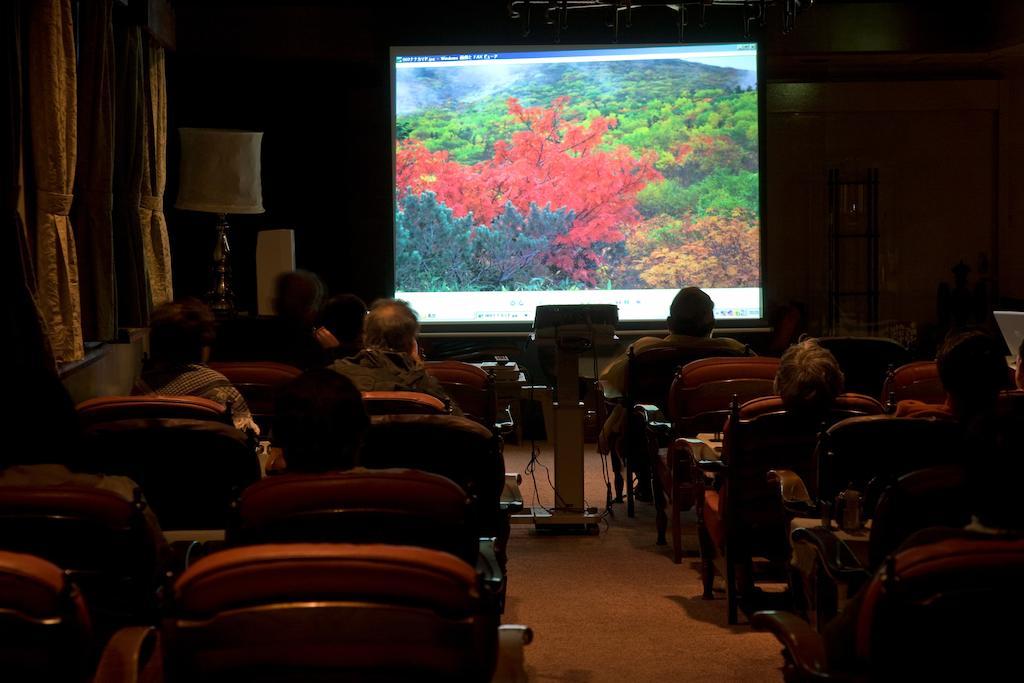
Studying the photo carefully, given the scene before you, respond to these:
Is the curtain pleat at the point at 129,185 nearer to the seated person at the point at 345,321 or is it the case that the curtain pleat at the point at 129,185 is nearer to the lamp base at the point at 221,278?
the lamp base at the point at 221,278

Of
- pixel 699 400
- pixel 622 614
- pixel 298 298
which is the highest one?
pixel 298 298

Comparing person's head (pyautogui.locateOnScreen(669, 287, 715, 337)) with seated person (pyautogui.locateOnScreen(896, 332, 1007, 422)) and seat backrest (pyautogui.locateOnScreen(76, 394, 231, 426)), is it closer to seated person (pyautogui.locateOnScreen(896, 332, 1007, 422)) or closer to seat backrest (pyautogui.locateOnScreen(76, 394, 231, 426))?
seated person (pyautogui.locateOnScreen(896, 332, 1007, 422))

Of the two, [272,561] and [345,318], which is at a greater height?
[345,318]

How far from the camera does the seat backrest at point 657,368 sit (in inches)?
236

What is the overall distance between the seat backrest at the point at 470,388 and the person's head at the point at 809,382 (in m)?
1.46

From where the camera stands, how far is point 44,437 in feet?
9.04

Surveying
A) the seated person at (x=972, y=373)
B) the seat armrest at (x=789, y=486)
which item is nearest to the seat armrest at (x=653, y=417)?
the seat armrest at (x=789, y=486)

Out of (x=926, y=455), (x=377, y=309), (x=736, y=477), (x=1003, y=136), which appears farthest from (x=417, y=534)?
(x=1003, y=136)

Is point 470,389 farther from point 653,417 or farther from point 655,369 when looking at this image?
point 655,369

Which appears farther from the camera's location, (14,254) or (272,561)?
(14,254)

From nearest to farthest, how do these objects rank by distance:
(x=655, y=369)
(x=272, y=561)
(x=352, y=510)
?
(x=272, y=561), (x=352, y=510), (x=655, y=369)

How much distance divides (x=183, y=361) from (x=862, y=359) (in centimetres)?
390

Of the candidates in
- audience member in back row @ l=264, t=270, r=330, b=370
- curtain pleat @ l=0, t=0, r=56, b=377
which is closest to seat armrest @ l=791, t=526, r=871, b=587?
curtain pleat @ l=0, t=0, r=56, b=377

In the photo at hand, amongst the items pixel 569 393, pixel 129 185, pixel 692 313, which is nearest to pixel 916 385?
pixel 692 313
